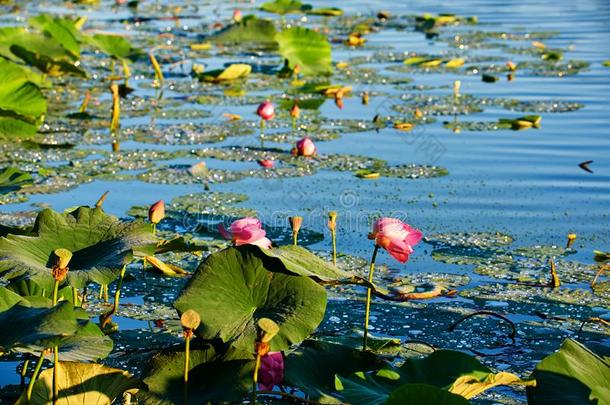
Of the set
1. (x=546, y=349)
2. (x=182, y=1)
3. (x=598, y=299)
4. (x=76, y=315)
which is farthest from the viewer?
(x=182, y=1)

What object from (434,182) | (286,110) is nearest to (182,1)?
(286,110)

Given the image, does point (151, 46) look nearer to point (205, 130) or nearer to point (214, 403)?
point (205, 130)

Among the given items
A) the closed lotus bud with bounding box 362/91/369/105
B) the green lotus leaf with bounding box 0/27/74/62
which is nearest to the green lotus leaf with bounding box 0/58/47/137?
the green lotus leaf with bounding box 0/27/74/62

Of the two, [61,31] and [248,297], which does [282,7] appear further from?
[248,297]

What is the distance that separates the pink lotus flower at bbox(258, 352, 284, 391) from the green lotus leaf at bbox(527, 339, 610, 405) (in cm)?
41

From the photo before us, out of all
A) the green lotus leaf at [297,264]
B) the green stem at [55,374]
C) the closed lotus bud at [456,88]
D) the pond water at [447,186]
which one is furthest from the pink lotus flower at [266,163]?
the green stem at [55,374]

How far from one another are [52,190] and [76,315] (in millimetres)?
2171

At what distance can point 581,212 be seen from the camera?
362 centimetres

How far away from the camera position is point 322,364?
1.89 metres

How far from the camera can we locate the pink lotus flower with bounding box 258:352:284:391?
1.83 meters

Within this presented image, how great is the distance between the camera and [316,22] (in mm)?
9234

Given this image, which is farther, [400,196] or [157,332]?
[400,196]

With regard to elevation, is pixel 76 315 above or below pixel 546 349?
above

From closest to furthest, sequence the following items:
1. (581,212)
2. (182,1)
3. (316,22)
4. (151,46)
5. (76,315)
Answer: (76,315) < (581,212) < (151,46) < (316,22) < (182,1)
